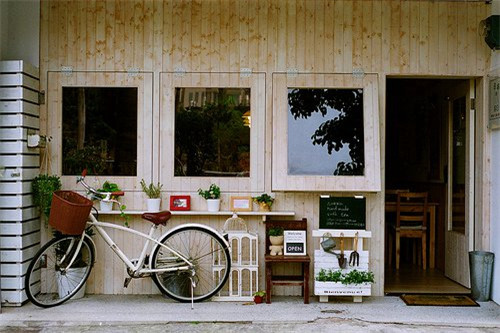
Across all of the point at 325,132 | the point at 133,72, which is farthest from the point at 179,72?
the point at 325,132

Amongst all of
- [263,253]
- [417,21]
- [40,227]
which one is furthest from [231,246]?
[417,21]

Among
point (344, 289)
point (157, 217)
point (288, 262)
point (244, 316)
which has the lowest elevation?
point (244, 316)

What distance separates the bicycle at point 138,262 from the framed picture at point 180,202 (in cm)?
25

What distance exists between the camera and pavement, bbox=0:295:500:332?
4.86 meters

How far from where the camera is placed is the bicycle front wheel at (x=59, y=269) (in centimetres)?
533

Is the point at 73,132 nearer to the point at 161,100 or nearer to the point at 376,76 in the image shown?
the point at 161,100

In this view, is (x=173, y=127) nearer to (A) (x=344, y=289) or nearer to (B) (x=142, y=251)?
(B) (x=142, y=251)

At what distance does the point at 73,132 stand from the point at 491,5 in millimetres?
4392

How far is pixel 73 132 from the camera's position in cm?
586

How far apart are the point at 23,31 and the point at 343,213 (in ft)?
12.1

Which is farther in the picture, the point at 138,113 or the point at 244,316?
the point at 138,113

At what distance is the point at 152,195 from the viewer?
5734 mm

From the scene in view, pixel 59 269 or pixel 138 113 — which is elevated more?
pixel 138 113

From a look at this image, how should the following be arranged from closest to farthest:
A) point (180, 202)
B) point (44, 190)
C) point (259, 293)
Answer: point (44, 190) < point (259, 293) < point (180, 202)
